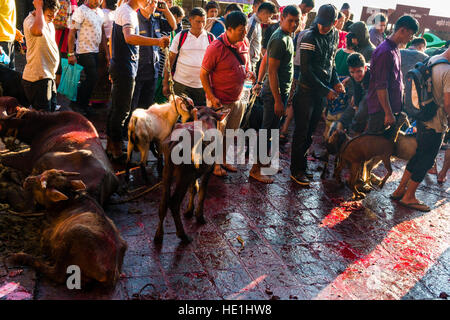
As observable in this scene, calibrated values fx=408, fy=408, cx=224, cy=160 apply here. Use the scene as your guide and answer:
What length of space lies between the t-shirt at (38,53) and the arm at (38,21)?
155mm

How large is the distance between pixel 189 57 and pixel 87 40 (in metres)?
2.78

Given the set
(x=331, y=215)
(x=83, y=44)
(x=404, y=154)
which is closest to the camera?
(x=331, y=215)

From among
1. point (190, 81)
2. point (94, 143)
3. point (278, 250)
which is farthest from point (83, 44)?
point (278, 250)

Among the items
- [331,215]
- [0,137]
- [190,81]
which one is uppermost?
[190,81]

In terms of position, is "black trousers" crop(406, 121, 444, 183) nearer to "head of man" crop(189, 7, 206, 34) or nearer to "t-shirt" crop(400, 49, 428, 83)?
"t-shirt" crop(400, 49, 428, 83)

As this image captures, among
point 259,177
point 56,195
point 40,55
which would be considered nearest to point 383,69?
point 259,177

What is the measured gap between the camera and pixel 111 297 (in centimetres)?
345

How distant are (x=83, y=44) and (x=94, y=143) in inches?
149

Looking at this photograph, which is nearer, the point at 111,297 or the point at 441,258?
the point at 111,297

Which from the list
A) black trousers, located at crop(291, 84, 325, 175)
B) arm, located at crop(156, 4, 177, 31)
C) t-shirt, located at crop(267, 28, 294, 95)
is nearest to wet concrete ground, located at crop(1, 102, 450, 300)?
black trousers, located at crop(291, 84, 325, 175)

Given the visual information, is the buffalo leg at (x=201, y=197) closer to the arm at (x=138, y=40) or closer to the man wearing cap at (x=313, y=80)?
the arm at (x=138, y=40)

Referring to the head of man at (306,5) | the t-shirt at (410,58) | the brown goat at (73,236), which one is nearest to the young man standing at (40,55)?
the brown goat at (73,236)

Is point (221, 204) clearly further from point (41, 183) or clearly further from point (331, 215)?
point (41, 183)

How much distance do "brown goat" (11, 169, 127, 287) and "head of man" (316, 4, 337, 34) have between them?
3973 millimetres
